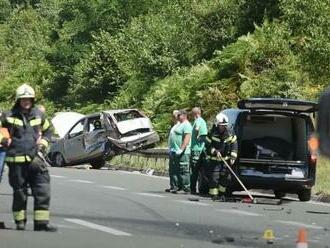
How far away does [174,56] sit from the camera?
3988 centimetres

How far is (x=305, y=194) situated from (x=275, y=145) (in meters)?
1.16

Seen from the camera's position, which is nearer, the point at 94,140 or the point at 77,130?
the point at 94,140

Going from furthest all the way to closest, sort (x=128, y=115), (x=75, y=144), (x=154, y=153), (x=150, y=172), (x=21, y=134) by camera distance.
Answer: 1. (x=75, y=144)
2. (x=128, y=115)
3. (x=154, y=153)
4. (x=150, y=172)
5. (x=21, y=134)

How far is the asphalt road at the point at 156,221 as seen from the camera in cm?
952

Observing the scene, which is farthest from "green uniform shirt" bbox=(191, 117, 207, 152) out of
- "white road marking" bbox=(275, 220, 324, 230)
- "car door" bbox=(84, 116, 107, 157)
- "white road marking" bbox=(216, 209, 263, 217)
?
"car door" bbox=(84, 116, 107, 157)

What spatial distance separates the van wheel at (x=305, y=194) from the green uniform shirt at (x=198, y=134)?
238 cm

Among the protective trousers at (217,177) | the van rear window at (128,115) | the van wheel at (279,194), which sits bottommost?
the van wheel at (279,194)

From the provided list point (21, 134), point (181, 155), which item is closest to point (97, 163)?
point (181, 155)

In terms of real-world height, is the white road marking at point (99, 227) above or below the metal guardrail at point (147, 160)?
below

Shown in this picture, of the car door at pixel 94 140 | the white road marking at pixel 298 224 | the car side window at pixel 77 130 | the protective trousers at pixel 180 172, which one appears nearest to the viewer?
the white road marking at pixel 298 224

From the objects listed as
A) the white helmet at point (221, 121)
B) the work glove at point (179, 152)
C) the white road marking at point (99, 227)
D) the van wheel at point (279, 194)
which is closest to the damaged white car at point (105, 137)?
the work glove at point (179, 152)

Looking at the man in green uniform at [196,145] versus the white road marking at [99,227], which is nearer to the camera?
the white road marking at [99,227]

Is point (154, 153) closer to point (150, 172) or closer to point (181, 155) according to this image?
point (150, 172)

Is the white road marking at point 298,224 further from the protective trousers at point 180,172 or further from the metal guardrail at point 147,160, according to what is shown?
the metal guardrail at point 147,160
